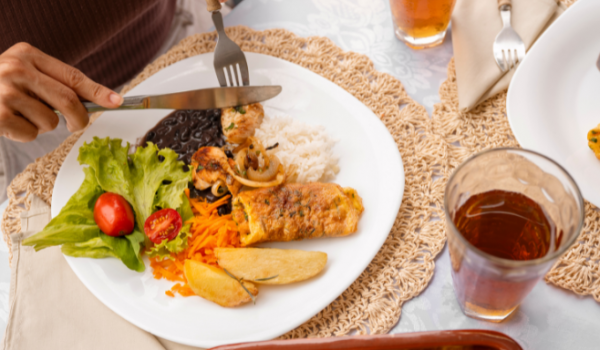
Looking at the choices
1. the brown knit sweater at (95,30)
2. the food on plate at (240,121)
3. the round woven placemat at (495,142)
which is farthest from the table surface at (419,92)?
the brown knit sweater at (95,30)

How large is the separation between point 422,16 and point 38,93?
5.39 feet

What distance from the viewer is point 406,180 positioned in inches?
65.2

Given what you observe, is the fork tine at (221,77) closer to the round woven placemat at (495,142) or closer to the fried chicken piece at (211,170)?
the fried chicken piece at (211,170)

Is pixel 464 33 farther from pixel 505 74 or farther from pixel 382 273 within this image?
pixel 382 273

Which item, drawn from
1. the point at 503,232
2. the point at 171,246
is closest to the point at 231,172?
the point at 171,246

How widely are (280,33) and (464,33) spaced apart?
33.6 inches

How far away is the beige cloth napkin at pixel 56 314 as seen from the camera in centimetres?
145

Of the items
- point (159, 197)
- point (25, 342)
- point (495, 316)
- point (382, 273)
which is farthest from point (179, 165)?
point (495, 316)

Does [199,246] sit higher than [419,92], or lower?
lower

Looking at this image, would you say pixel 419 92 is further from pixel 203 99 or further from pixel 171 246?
pixel 171 246

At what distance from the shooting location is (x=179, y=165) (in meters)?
1.81

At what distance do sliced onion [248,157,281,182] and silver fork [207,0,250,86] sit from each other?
0.44m

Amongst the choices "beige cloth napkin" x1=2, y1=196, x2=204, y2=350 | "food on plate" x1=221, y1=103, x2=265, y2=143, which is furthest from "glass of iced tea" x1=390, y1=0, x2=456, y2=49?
"beige cloth napkin" x1=2, y1=196, x2=204, y2=350

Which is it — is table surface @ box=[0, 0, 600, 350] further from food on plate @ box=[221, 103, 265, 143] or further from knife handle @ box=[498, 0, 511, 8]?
food on plate @ box=[221, 103, 265, 143]
